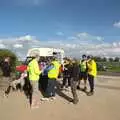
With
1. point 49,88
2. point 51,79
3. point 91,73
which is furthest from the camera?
point 91,73

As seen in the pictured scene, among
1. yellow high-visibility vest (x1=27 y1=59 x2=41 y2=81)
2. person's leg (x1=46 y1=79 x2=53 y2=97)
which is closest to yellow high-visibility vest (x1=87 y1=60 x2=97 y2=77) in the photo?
person's leg (x1=46 y1=79 x2=53 y2=97)

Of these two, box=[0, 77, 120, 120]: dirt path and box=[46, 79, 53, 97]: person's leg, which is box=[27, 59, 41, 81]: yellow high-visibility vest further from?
box=[46, 79, 53, 97]: person's leg

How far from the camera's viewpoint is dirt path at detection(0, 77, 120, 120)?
11084mm

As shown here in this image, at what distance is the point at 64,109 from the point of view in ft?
39.7

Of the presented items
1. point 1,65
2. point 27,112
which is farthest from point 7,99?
point 1,65

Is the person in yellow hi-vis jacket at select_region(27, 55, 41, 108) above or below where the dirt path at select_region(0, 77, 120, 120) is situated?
above

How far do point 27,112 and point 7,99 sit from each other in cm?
259

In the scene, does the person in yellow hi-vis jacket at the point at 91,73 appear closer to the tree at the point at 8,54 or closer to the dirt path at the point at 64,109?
the dirt path at the point at 64,109

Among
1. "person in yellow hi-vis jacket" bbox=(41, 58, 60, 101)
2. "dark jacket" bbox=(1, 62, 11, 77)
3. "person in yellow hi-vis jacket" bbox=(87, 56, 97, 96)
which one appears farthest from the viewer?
"dark jacket" bbox=(1, 62, 11, 77)

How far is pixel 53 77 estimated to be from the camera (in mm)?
13820

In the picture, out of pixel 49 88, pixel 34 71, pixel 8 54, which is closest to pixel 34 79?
pixel 34 71

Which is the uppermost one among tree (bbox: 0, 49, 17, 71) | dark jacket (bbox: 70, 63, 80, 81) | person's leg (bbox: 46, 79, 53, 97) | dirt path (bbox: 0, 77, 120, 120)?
tree (bbox: 0, 49, 17, 71)

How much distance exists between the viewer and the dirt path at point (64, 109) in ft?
36.4

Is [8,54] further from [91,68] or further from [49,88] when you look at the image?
[49,88]
